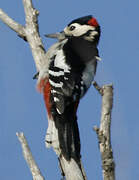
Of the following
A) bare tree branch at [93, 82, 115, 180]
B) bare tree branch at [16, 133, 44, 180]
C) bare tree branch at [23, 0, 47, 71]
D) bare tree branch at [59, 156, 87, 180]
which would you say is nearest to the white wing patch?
bare tree branch at [23, 0, 47, 71]

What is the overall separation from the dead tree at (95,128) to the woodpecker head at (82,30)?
0.38 meters

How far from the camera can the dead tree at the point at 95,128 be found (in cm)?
278

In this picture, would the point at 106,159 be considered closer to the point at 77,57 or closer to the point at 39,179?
the point at 39,179

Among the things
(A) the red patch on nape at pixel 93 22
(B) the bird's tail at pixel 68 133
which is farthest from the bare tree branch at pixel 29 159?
(A) the red patch on nape at pixel 93 22

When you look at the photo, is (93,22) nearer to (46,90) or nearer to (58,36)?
(58,36)

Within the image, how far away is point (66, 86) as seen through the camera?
4.08 metres

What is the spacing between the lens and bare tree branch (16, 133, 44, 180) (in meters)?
3.22

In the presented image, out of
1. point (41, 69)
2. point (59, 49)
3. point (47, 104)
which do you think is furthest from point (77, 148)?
point (59, 49)

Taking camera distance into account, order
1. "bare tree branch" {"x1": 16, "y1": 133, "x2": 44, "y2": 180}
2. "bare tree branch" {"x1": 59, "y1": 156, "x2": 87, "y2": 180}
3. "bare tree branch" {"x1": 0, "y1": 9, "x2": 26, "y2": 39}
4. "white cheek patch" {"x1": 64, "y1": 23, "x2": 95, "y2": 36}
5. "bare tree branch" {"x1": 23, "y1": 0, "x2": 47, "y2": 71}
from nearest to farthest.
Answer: "bare tree branch" {"x1": 16, "y1": 133, "x2": 44, "y2": 180}, "bare tree branch" {"x1": 59, "y1": 156, "x2": 87, "y2": 180}, "bare tree branch" {"x1": 23, "y1": 0, "x2": 47, "y2": 71}, "bare tree branch" {"x1": 0, "y1": 9, "x2": 26, "y2": 39}, "white cheek patch" {"x1": 64, "y1": 23, "x2": 95, "y2": 36}

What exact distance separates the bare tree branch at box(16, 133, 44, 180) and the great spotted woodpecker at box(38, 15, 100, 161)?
54 cm

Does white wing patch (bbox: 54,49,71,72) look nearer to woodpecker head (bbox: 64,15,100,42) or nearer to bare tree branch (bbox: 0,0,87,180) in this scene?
bare tree branch (bbox: 0,0,87,180)

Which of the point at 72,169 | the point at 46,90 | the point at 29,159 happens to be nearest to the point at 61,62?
the point at 46,90

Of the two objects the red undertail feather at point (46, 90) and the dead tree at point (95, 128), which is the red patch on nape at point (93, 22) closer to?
the dead tree at point (95, 128)

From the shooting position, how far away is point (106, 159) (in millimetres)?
2779
